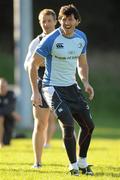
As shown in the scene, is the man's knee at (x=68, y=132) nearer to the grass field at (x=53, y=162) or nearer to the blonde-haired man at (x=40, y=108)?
Answer: the grass field at (x=53, y=162)

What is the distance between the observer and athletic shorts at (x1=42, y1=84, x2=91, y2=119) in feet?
33.3

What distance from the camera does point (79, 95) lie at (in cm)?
1033

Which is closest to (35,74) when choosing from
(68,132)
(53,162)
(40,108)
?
(68,132)

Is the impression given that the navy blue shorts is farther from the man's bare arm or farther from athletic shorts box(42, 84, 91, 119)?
the man's bare arm

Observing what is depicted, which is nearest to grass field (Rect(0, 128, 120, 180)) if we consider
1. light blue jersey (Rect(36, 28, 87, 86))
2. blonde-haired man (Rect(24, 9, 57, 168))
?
blonde-haired man (Rect(24, 9, 57, 168))

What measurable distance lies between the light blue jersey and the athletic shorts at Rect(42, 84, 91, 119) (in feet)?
0.24

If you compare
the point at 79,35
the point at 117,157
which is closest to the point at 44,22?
the point at 79,35

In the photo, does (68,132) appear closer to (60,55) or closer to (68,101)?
(68,101)

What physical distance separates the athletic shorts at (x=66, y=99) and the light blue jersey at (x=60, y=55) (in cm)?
7

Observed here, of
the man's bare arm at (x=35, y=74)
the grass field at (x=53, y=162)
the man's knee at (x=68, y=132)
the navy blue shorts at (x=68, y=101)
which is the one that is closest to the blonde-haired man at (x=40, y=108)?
the grass field at (x=53, y=162)

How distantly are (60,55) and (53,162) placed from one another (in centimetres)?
256

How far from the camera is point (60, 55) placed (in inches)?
397

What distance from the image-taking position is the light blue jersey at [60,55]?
10.0 meters

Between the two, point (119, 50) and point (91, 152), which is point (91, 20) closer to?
point (119, 50)
